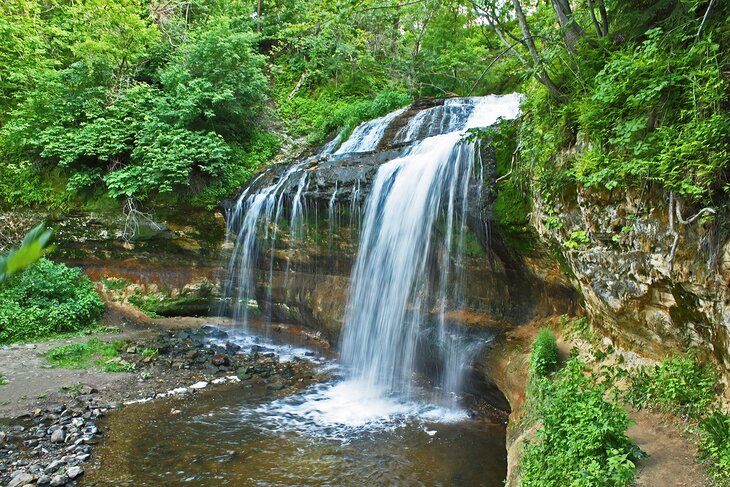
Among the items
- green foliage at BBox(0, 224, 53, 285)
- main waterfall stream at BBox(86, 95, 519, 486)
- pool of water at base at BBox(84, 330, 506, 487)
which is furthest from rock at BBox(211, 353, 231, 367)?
green foliage at BBox(0, 224, 53, 285)

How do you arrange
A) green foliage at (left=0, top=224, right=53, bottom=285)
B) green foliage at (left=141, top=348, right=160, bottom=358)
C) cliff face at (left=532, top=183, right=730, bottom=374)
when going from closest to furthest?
green foliage at (left=0, top=224, right=53, bottom=285) < cliff face at (left=532, top=183, right=730, bottom=374) < green foliage at (left=141, top=348, right=160, bottom=358)

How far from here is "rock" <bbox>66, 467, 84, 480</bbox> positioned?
19.4ft

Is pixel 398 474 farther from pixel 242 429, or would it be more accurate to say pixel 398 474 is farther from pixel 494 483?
pixel 242 429

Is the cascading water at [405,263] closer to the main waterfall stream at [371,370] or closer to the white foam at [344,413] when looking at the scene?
the main waterfall stream at [371,370]

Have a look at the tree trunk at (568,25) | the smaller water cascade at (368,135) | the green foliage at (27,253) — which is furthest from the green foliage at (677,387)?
the smaller water cascade at (368,135)

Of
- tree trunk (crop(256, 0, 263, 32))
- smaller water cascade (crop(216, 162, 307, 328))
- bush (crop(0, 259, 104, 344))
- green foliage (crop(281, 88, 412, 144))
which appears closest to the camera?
bush (crop(0, 259, 104, 344))

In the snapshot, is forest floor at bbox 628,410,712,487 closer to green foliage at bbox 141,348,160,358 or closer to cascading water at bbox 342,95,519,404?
cascading water at bbox 342,95,519,404

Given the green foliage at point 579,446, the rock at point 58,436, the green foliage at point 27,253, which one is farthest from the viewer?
the rock at point 58,436

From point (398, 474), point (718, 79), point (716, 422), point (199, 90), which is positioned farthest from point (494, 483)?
point (199, 90)

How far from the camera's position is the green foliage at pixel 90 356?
9719 millimetres

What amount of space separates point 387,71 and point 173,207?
10.3 metres

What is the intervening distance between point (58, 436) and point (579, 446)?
7033 millimetres

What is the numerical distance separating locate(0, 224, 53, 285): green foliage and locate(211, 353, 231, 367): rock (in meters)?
9.87

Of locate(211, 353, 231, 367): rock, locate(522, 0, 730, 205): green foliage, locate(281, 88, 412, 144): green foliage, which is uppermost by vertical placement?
locate(281, 88, 412, 144): green foliage
